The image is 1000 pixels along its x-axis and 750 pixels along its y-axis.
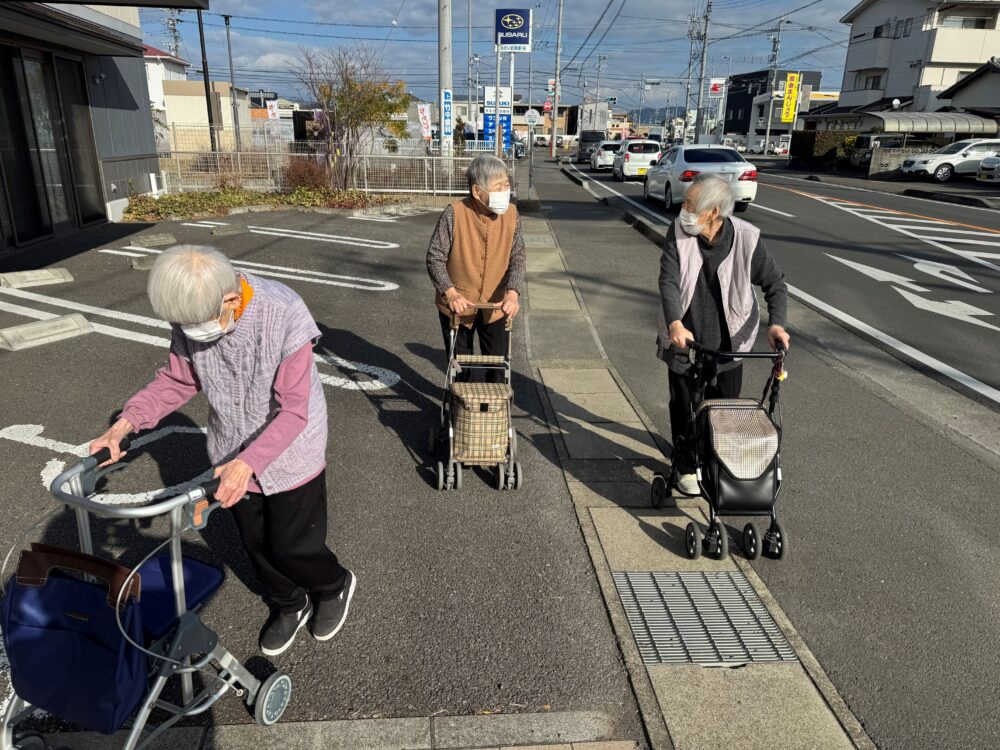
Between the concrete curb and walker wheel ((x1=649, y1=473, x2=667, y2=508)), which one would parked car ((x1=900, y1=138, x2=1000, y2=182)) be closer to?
the concrete curb

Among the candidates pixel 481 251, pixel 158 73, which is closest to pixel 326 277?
pixel 481 251

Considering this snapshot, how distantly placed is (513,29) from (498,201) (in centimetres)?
2706

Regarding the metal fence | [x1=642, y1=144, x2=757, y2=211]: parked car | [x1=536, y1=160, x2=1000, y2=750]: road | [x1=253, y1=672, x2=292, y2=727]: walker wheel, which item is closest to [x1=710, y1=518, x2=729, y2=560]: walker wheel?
[x1=536, y1=160, x2=1000, y2=750]: road

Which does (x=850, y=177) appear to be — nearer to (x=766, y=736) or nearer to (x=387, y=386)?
(x=387, y=386)

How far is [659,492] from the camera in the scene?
4043 mm

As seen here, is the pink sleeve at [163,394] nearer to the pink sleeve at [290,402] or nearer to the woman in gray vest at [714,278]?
the pink sleeve at [290,402]

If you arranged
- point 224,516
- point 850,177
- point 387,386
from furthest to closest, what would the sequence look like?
point 850,177 → point 387,386 → point 224,516

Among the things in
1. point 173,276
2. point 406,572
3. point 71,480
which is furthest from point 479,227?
point 71,480

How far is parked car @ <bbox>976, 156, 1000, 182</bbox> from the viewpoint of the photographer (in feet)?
89.5

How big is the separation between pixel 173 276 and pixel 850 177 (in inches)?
1476

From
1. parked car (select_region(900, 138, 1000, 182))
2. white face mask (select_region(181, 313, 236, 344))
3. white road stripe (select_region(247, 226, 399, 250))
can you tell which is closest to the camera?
white face mask (select_region(181, 313, 236, 344))

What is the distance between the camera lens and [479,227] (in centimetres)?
424

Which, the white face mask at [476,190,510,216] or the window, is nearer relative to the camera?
the white face mask at [476,190,510,216]

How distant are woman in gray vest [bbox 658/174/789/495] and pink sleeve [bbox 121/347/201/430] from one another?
234 centimetres
